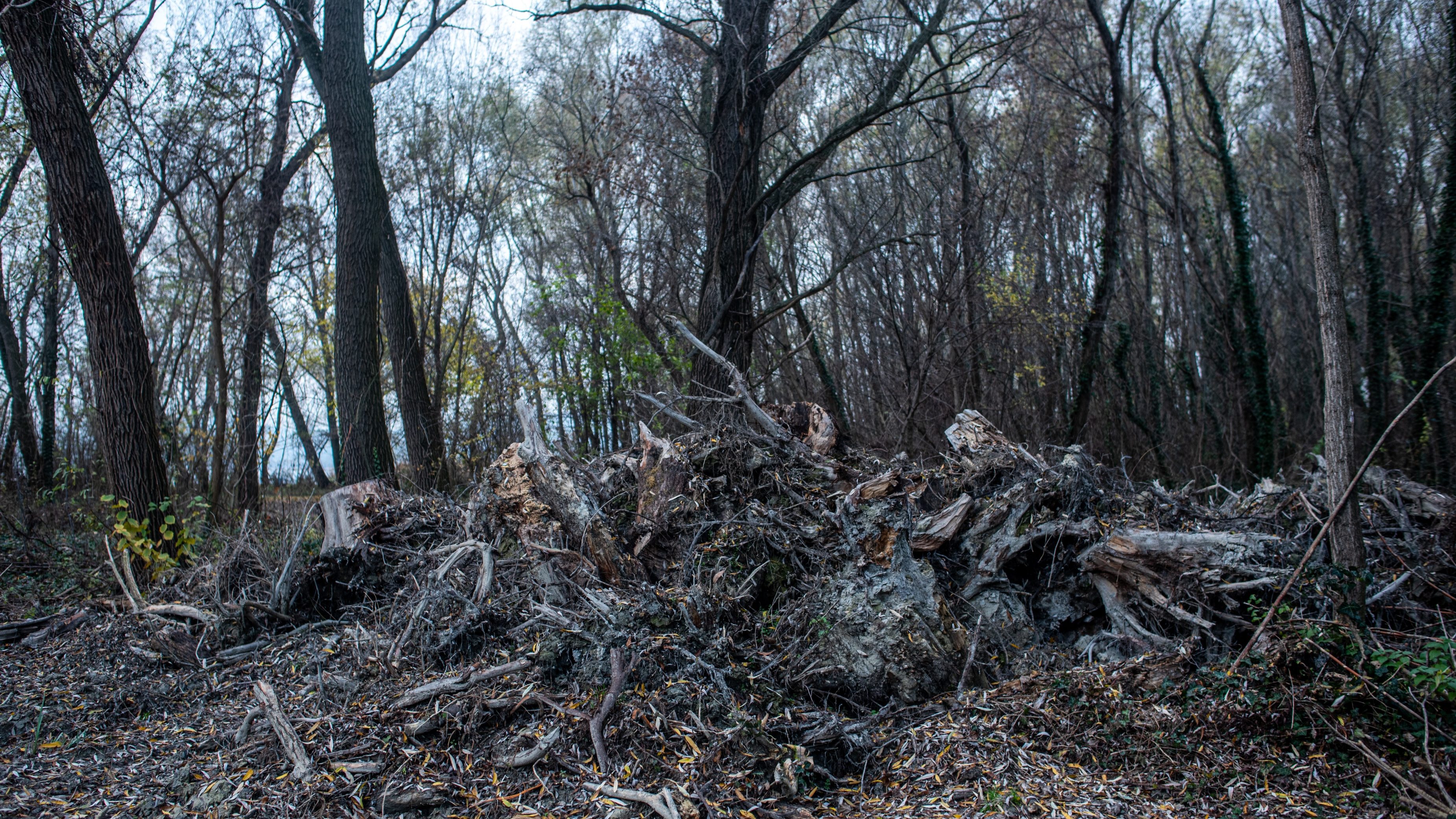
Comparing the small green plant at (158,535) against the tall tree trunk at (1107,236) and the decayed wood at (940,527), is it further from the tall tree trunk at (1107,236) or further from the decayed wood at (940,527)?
the tall tree trunk at (1107,236)

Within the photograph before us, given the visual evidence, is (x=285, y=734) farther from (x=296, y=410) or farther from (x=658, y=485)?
(x=296, y=410)

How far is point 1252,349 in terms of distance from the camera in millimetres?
10008

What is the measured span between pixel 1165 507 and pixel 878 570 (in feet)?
5.87

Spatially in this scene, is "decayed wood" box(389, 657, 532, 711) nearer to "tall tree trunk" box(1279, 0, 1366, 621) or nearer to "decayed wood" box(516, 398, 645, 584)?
"decayed wood" box(516, 398, 645, 584)

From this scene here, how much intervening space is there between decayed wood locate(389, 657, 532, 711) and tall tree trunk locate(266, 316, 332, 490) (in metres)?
5.26

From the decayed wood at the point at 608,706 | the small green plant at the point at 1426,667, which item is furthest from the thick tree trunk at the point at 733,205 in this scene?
the small green plant at the point at 1426,667

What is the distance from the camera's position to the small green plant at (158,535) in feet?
17.0

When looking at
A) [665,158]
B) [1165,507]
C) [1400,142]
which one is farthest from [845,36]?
[1165,507]

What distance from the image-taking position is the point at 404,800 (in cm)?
272

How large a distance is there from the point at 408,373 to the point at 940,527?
25.3 ft

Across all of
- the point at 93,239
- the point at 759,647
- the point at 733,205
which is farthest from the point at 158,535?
the point at 733,205

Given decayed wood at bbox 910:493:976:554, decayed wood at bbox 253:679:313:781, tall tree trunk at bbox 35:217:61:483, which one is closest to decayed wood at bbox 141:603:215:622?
decayed wood at bbox 253:679:313:781

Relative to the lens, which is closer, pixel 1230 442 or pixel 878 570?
pixel 878 570

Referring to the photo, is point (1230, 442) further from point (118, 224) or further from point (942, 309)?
point (118, 224)
